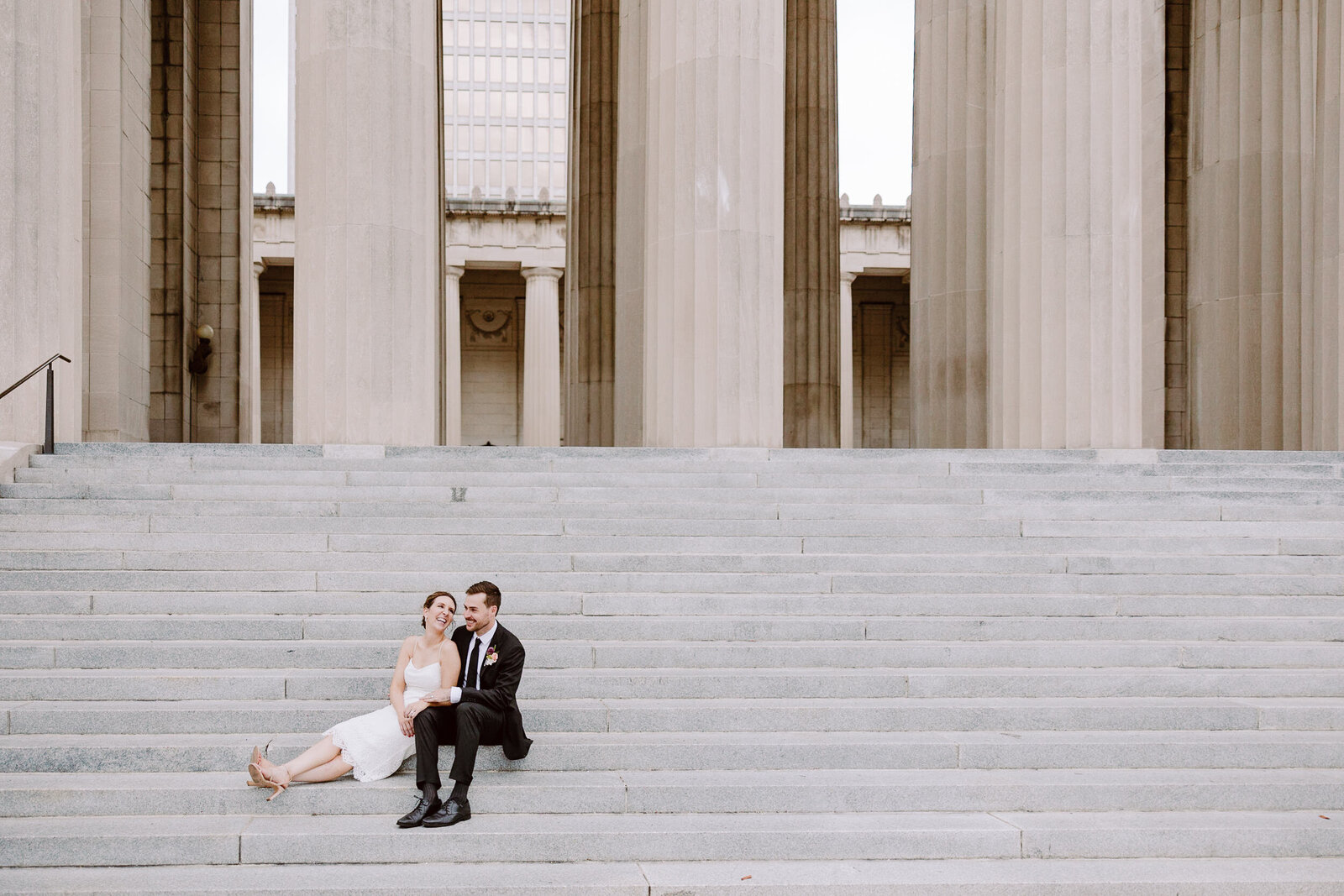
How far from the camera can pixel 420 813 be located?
6.81 metres

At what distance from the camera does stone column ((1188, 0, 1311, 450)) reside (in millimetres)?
19953

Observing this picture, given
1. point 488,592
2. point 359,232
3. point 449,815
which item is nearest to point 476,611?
point 488,592

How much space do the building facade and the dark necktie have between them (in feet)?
23.2

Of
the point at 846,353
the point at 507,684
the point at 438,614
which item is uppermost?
the point at 846,353

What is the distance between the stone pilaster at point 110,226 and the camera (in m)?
19.8

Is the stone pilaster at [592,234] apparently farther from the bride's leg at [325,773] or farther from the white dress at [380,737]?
the bride's leg at [325,773]

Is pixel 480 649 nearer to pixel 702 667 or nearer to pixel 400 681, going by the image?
pixel 400 681

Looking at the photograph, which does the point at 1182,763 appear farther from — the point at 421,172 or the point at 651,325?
the point at 421,172

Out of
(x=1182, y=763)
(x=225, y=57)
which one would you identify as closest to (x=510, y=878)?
(x=1182, y=763)

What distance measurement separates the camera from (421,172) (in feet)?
48.4

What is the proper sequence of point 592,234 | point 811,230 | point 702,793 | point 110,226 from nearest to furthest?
point 702,793, point 110,226, point 592,234, point 811,230

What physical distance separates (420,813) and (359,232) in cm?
915

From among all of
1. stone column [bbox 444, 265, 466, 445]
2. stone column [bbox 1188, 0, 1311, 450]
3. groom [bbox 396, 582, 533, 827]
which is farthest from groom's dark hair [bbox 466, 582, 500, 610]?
stone column [bbox 444, 265, 466, 445]

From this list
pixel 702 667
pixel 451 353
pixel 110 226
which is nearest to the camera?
pixel 702 667
